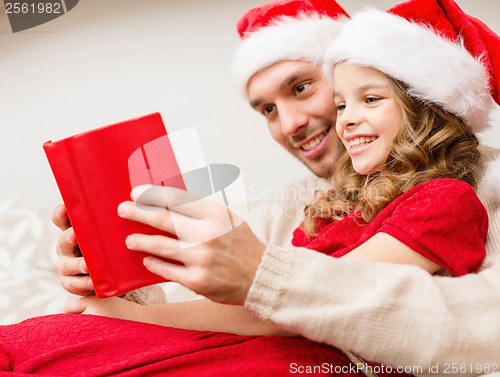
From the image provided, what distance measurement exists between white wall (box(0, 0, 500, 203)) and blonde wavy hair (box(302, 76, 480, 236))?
0.83 meters

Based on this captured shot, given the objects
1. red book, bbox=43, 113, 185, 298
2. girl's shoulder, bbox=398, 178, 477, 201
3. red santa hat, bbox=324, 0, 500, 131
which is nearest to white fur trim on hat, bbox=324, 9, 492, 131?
red santa hat, bbox=324, 0, 500, 131

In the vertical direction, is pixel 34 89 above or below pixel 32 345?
above

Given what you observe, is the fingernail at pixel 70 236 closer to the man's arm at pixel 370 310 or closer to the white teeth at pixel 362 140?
the man's arm at pixel 370 310

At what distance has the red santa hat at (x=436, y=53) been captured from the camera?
1015 millimetres

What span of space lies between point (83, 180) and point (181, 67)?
129cm

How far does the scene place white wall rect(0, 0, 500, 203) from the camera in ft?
5.91

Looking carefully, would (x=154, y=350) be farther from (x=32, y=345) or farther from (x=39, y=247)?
(x=39, y=247)

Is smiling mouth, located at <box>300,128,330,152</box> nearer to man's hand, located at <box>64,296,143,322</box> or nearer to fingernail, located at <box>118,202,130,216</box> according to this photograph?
man's hand, located at <box>64,296,143,322</box>

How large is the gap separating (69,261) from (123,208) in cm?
29

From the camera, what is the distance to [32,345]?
29.4 inches

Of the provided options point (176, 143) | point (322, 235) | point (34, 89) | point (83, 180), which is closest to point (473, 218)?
point (322, 235)

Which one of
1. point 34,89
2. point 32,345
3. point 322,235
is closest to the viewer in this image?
point 32,345

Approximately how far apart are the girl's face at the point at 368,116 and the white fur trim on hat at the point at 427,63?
0.03m

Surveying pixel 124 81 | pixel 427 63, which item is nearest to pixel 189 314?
pixel 427 63
